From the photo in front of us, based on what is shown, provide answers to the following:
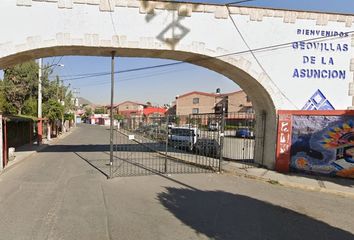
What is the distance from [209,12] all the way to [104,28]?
11.9 ft

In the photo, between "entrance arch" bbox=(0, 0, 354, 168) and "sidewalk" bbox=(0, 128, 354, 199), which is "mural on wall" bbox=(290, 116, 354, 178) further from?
"entrance arch" bbox=(0, 0, 354, 168)

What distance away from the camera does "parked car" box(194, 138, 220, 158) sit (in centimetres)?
1349

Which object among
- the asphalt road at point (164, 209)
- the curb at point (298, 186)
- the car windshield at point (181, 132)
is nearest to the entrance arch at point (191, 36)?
the curb at point (298, 186)

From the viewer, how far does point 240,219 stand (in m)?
6.11

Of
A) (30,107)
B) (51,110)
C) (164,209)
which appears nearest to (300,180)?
(164,209)

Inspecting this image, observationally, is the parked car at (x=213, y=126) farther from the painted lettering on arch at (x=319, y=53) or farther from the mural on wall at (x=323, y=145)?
the painted lettering on arch at (x=319, y=53)

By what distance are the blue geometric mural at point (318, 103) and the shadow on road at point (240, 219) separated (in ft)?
17.2

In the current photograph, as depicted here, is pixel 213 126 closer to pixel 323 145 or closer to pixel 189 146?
pixel 189 146

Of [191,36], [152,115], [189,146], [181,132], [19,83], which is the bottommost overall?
[189,146]

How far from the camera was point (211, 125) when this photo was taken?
12.2m

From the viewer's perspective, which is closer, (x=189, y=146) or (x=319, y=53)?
(x=319, y=53)

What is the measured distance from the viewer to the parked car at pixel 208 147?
1349 centimetres

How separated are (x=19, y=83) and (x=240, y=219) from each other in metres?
35.7

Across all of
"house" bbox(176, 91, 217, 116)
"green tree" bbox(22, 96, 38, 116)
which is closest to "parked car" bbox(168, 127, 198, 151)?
"green tree" bbox(22, 96, 38, 116)
